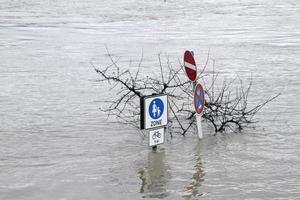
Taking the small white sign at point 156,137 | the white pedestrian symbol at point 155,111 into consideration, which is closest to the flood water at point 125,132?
the small white sign at point 156,137

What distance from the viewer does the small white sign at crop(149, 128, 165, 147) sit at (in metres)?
9.59

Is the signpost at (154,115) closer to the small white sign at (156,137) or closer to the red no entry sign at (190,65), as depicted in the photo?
the small white sign at (156,137)

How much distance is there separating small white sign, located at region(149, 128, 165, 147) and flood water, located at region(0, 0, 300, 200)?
305mm

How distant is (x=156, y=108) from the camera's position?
9391mm

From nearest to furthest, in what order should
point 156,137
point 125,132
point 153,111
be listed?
point 153,111
point 156,137
point 125,132

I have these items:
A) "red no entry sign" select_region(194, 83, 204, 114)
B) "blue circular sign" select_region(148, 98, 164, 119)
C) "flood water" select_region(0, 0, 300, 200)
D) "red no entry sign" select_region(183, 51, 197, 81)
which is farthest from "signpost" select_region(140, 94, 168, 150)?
"red no entry sign" select_region(183, 51, 197, 81)

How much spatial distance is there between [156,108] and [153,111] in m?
0.08

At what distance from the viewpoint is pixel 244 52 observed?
2236cm

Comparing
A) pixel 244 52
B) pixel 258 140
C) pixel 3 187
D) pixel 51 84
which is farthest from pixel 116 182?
pixel 244 52

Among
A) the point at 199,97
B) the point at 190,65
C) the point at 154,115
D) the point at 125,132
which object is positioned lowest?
the point at 125,132

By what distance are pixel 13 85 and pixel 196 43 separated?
10.3m

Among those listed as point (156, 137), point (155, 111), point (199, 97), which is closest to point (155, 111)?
point (155, 111)

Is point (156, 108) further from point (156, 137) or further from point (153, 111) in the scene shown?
point (156, 137)

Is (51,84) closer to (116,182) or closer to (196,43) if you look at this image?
(116,182)
